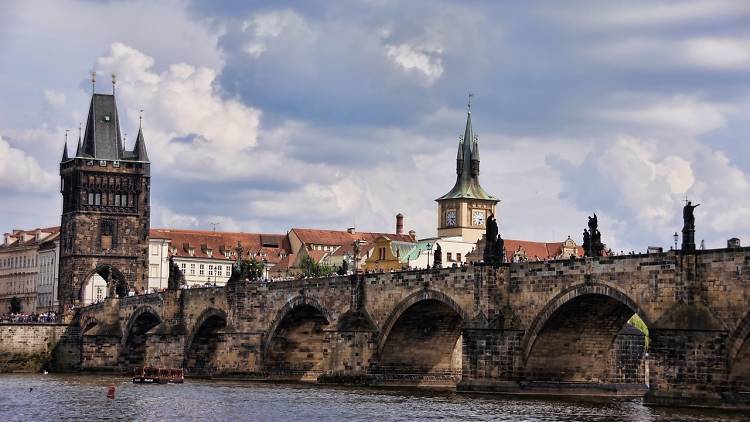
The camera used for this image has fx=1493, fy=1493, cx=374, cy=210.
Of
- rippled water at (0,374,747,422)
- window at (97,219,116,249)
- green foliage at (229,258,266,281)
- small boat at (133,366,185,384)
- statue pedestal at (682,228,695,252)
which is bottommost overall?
rippled water at (0,374,747,422)

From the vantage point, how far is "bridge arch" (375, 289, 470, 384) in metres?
86.9

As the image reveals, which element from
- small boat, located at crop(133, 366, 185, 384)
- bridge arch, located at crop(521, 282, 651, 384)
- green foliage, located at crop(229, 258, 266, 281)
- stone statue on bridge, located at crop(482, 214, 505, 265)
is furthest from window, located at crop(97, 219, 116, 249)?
bridge arch, located at crop(521, 282, 651, 384)

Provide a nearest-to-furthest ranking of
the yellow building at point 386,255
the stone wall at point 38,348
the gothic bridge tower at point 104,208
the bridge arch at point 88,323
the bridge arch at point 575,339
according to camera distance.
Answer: the bridge arch at point 575,339 → the stone wall at point 38,348 → the bridge arch at point 88,323 → the gothic bridge tower at point 104,208 → the yellow building at point 386,255

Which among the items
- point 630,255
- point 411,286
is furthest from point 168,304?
point 630,255

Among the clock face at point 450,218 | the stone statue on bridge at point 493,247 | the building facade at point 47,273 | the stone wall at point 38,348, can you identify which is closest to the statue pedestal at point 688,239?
the stone statue on bridge at point 493,247

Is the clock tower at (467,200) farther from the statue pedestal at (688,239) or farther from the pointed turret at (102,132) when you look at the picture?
the statue pedestal at (688,239)

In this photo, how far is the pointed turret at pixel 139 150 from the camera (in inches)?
6550

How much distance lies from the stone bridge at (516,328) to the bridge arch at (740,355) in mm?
52

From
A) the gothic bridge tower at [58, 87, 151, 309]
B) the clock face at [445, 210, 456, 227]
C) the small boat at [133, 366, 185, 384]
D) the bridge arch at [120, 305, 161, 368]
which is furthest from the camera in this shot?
the clock face at [445, 210, 456, 227]

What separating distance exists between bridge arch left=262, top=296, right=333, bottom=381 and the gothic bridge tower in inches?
2331

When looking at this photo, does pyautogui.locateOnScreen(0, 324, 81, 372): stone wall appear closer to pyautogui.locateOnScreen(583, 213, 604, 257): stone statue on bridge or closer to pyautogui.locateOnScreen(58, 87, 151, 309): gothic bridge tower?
pyautogui.locateOnScreen(58, 87, 151, 309): gothic bridge tower

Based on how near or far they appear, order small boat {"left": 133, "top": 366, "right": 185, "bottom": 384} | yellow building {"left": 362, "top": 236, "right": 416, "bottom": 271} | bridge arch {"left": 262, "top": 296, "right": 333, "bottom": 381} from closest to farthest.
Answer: small boat {"left": 133, "top": 366, "right": 185, "bottom": 384} < bridge arch {"left": 262, "top": 296, "right": 333, "bottom": 381} < yellow building {"left": 362, "top": 236, "right": 416, "bottom": 271}

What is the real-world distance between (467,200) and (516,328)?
11039cm

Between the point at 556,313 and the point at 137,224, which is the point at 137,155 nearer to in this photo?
the point at 137,224
